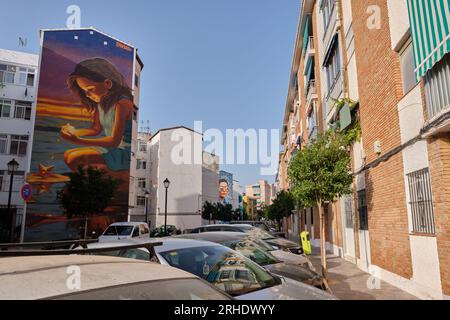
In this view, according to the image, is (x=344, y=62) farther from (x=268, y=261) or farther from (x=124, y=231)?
(x=124, y=231)

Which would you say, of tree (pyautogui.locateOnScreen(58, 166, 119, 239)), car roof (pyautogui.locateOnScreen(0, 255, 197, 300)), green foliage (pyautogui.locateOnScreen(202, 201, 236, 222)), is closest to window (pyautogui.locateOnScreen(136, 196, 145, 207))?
green foliage (pyautogui.locateOnScreen(202, 201, 236, 222))

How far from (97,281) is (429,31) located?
25.4ft

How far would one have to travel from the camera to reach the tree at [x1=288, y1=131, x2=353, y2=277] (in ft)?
35.7

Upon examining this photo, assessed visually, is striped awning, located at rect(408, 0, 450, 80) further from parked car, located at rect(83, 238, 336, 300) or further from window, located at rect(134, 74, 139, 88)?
window, located at rect(134, 74, 139, 88)

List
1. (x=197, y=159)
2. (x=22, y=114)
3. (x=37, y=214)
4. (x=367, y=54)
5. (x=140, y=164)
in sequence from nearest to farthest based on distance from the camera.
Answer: (x=367, y=54), (x=37, y=214), (x=22, y=114), (x=140, y=164), (x=197, y=159)

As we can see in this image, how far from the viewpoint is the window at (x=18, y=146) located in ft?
102

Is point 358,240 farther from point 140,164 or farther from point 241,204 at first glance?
point 241,204

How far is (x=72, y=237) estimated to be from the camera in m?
30.1

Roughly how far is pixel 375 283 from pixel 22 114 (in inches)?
1304

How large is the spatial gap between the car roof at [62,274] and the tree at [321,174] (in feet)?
29.7

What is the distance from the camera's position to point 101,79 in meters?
34.4

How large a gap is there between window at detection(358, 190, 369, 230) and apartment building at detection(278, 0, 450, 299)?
0.13ft

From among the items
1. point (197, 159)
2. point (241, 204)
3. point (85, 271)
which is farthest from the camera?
point (241, 204)

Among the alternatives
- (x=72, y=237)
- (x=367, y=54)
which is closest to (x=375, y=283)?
(x=367, y=54)
